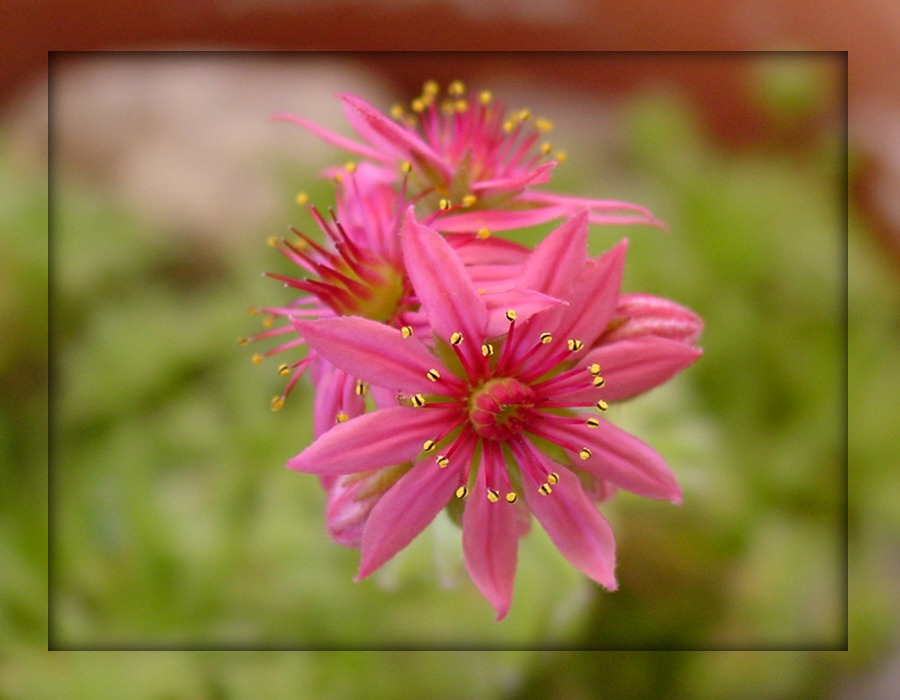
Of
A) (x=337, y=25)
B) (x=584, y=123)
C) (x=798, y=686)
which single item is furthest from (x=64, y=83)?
(x=798, y=686)

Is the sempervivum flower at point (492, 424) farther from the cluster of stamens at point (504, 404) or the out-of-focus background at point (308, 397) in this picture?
the out-of-focus background at point (308, 397)

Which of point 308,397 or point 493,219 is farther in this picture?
point 308,397

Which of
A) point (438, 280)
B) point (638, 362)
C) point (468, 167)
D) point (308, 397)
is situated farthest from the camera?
point (308, 397)

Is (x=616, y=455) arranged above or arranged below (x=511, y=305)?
below

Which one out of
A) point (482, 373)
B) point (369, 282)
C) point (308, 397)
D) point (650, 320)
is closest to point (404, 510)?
point (482, 373)

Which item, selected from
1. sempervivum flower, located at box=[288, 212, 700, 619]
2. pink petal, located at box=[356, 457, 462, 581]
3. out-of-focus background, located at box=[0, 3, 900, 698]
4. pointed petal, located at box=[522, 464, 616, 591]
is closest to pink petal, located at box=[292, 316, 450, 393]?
sempervivum flower, located at box=[288, 212, 700, 619]

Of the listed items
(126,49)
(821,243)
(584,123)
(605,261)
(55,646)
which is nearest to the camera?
(605,261)

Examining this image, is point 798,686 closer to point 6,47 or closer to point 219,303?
point 219,303

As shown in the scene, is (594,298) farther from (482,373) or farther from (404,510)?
(404,510)
